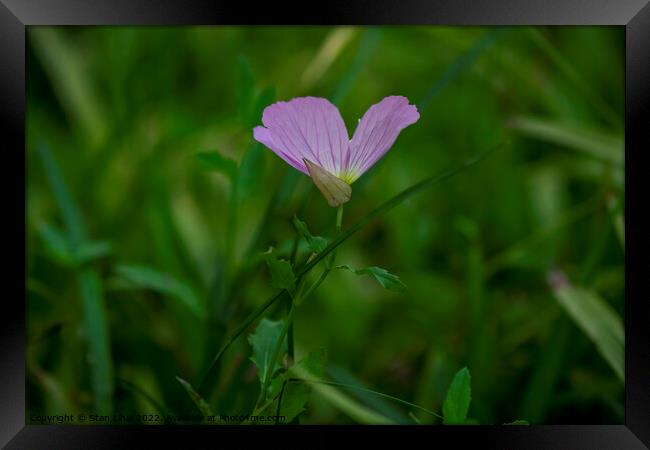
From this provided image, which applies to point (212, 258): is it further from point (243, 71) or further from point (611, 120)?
point (611, 120)

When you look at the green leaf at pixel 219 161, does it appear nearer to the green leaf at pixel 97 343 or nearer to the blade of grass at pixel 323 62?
the green leaf at pixel 97 343

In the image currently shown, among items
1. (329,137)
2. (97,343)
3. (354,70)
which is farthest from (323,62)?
(329,137)

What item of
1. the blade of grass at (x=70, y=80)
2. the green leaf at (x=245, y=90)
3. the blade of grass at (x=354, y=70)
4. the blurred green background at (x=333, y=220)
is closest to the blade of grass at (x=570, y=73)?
the blurred green background at (x=333, y=220)

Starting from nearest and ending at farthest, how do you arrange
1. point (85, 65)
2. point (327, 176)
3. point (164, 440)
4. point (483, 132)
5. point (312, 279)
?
point (327, 176) → point (164, 440) → point (312, 279) → point (483, 132) → point (85, 65)

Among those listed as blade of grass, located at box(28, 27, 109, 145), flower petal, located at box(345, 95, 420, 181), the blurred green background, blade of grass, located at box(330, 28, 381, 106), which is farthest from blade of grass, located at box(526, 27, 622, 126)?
blade of grass, located at box(28, 27, 109, 145)

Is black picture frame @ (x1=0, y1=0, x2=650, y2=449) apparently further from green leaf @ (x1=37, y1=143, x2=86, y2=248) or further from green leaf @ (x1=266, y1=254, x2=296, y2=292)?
green leaf @ (x1=37, y1=143, x2=86, y2=248)

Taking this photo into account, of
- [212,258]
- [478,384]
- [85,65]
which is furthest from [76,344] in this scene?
[85,65]
